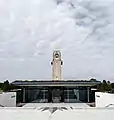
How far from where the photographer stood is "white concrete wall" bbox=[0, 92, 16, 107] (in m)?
25.8

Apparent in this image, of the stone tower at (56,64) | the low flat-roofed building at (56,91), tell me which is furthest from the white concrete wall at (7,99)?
the stone tower at (56,64)

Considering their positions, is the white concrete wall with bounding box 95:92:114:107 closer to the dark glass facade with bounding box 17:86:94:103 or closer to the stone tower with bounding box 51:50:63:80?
the dark glass facade with bounding box 17:86:94:103

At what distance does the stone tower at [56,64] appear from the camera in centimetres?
5588

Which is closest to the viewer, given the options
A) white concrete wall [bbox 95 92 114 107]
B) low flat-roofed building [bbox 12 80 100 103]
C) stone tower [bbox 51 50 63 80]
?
white concrete wall [bbox 95 92 114 107]

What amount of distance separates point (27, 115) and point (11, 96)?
44.2ft

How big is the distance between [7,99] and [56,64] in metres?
28.6

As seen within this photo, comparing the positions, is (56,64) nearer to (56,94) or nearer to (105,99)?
(56,94)

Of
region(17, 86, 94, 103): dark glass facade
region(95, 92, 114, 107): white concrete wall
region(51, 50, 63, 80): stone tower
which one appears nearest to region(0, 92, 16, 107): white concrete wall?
region(17, 86, 94, 103): dark glass facade

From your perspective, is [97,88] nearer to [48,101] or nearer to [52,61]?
[48,101]

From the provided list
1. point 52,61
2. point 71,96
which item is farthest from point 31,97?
point 52,61

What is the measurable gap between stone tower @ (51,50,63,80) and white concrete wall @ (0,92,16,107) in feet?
86.1

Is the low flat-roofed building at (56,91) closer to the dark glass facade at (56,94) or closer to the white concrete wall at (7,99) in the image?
the dark glass facade at (56,94)

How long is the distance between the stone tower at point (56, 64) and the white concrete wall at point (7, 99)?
1034 inches

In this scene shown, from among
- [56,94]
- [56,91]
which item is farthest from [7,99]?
[56,91]
